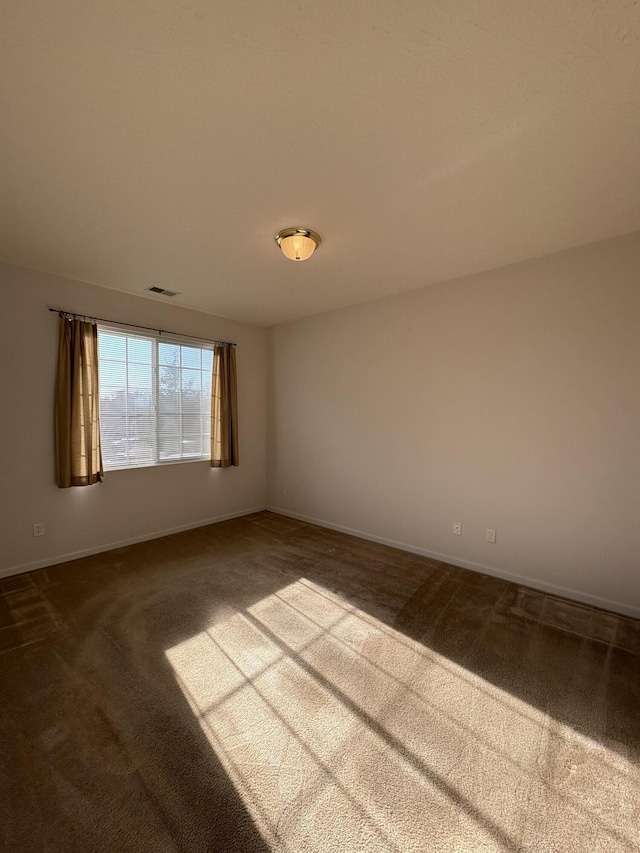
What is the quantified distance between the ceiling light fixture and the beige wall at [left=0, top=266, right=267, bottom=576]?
7.15 ft

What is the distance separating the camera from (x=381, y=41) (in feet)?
4.05

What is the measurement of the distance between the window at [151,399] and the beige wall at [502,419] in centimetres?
148

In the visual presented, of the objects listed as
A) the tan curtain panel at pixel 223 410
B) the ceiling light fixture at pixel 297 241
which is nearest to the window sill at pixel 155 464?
the tan curtain panel at pixel 223 410

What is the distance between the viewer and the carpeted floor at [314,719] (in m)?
1.24

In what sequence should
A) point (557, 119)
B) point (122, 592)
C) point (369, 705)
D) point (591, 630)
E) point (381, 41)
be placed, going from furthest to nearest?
point (122, 592), point (591, 630), point (369, 705), point (557, 119), point (381, 41)

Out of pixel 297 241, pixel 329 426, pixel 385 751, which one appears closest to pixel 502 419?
pixel 329 426

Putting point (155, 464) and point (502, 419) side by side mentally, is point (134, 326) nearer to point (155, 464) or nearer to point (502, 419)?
point (155, 464)

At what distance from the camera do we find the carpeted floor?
48.9 inches

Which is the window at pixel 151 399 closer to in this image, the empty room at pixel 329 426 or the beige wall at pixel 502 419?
the empty room at pixel 329 426

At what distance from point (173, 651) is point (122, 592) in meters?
0.97

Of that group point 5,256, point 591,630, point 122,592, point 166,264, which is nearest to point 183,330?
point 166,264

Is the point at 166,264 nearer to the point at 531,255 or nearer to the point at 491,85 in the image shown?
the point at 491,85

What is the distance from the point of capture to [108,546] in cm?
368

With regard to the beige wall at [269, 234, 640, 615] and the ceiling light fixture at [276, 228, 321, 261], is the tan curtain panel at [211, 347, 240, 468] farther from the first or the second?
the ceiling light fixture at [276, 228, 321, 261]
